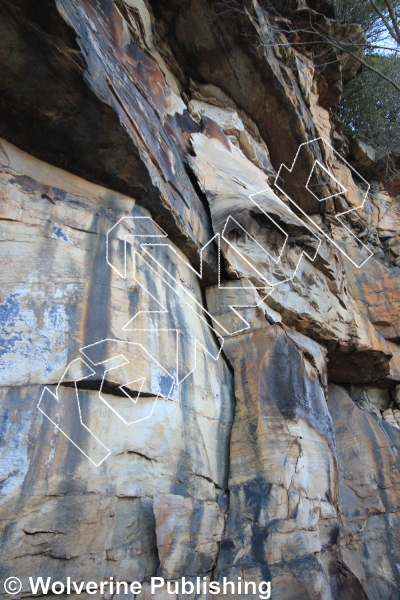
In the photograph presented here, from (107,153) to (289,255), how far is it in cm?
353

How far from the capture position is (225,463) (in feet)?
16.1

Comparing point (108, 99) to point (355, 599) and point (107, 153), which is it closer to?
point (107, 153)

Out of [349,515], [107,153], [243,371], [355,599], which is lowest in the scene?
[355,599]

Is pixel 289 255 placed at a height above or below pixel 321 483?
above

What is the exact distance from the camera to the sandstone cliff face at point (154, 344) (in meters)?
3.54

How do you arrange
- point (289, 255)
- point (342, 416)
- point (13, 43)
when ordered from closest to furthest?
point (13, 43) → point (289, 255) → point (342, 416)

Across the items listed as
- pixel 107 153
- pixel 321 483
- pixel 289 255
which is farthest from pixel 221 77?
pixel 321 483

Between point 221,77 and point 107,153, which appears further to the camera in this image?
point 221,77

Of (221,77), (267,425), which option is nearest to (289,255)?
(267,425)

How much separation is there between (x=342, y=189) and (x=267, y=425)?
313 inches

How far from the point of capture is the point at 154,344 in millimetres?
4504

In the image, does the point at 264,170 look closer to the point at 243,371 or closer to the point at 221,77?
the point at 221,77

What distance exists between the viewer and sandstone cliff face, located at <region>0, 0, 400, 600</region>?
3.54 m

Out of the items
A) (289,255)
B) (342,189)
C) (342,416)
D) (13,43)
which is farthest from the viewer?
(342,189)
